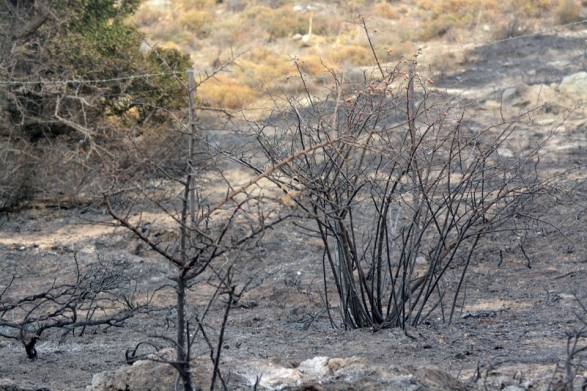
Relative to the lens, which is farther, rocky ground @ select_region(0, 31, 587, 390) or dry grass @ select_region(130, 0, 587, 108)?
dry grass @ select_region(130, 0, 587, 108)

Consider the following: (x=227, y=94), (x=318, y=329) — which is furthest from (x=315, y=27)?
(x=318, y=329)

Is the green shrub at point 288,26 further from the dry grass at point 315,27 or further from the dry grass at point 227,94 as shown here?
the dry grass at point 227,94

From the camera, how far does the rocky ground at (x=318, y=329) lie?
4.40 m

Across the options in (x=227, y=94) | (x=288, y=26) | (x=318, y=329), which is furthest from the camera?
(x=288, y=26)

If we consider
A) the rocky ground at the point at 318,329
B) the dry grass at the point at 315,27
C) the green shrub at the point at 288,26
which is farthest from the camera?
the green shrub at the point at 288,26

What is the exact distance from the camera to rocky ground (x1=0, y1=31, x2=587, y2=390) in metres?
4.40

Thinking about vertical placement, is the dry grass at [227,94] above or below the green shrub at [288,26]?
below

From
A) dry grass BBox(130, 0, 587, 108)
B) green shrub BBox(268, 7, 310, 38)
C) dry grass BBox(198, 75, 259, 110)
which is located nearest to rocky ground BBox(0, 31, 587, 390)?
dry grass BBox(198, 75, 259, 110)

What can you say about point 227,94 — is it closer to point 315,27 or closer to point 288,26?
point 315,27

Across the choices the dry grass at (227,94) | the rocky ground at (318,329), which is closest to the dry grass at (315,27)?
the dry grass at (227,94)

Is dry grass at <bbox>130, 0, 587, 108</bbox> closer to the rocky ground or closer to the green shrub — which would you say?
the green shrub

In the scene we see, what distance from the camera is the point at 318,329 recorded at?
22.2 ft

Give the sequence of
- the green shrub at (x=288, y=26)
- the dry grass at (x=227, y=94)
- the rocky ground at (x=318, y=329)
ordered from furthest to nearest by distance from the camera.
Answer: the green shrub at (x=288, y=26), the dry grass at (x=227, y=94), the rocky ground at (x=318, y=329)

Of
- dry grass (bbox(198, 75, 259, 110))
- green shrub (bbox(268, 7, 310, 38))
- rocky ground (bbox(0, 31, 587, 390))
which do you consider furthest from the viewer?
green shrub (bbox(268, 7, 310, 38))
